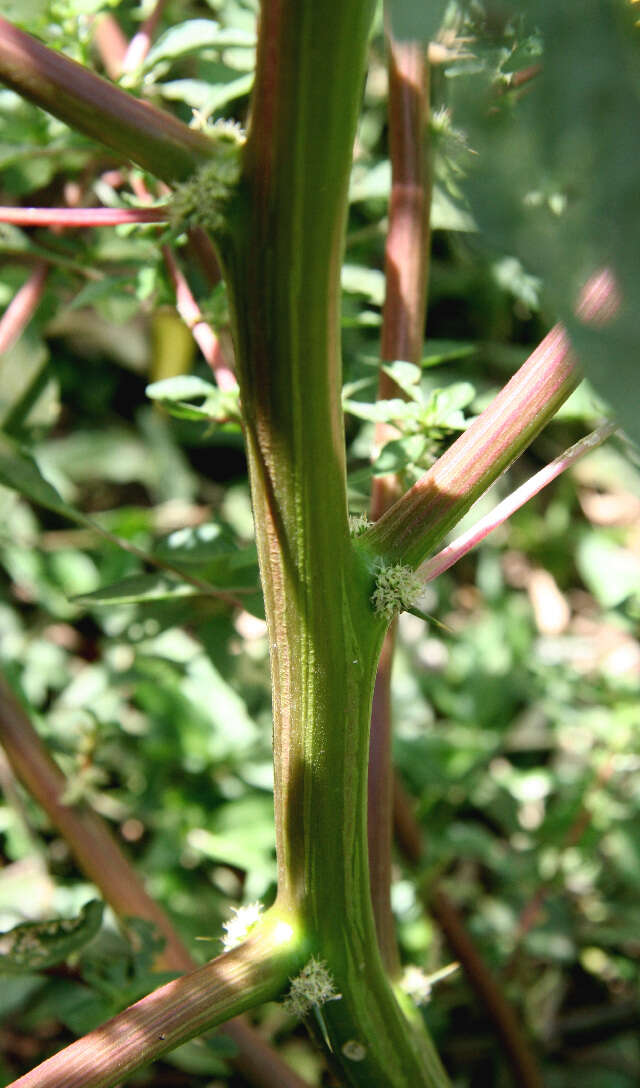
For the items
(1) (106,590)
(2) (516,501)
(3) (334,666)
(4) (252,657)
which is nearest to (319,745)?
(3) (334,666)

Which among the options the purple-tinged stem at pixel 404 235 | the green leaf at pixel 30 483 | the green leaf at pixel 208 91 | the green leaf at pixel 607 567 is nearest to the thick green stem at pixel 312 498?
the purple-tinged stem at pixel 404 235

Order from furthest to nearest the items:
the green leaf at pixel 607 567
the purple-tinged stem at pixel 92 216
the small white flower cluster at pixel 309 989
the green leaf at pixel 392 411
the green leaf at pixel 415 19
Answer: the green leaf at pixel 607 567
the green leaf at pixel 392 411
the small white flower cluster at pixel 309 989
the purple-tinged stem at pixel 92 216
the green leaf at pixel 415 19

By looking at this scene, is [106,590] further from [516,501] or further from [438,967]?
[438,967]

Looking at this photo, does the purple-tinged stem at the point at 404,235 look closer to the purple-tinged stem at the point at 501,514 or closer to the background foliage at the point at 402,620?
the background foliage at the point at 402,620

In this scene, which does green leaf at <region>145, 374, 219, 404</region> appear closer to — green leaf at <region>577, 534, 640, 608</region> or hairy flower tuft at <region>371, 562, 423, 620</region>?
hairy flower tuft at <region>371, 562, 423, 620</region>

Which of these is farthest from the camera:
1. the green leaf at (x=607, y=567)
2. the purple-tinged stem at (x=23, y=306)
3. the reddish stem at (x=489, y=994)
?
the green leaf at (x=607, y=567)

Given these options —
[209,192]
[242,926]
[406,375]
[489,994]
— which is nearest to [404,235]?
[406,375]

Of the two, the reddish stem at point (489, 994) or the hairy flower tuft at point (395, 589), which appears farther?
the reddish stem at point (489, 994)
